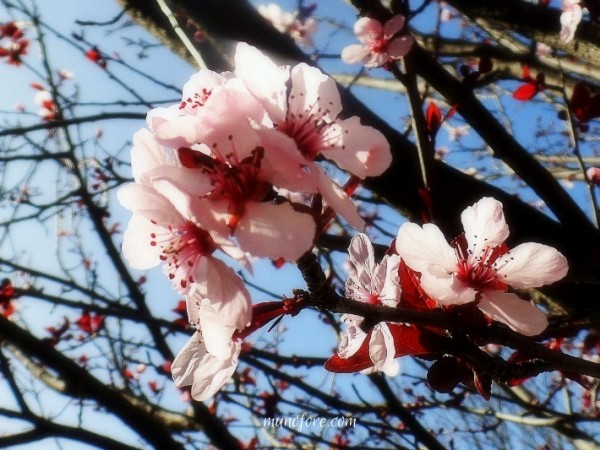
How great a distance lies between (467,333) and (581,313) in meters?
0.63

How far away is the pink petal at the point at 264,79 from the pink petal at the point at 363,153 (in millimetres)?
96

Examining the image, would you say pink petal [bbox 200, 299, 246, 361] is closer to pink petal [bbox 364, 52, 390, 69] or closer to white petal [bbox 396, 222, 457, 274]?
white petal [bbox 396, 222, 457, 274]

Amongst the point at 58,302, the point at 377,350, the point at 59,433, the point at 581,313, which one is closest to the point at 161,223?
the point at 377,350

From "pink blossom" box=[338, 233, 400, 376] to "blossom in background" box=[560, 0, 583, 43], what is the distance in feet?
5.57

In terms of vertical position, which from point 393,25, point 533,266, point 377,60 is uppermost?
point 377,60

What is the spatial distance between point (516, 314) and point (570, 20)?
186 cm

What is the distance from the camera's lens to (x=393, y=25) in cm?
Answer: 184

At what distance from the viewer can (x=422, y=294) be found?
0.90 meters

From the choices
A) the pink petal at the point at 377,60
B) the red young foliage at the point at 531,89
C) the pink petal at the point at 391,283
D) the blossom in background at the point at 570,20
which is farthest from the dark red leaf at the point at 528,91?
the pink petal at the point at 391,283

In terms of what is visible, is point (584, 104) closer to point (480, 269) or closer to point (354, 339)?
point (480, 269)

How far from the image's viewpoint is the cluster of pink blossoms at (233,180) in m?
0.61

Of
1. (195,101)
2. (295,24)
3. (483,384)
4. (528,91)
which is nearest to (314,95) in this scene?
(195,101)

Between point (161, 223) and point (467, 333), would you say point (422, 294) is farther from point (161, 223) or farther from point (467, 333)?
point (161, 223)

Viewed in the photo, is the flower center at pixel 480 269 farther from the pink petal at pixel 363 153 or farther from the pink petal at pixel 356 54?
the pink petal at pixel 356 54
